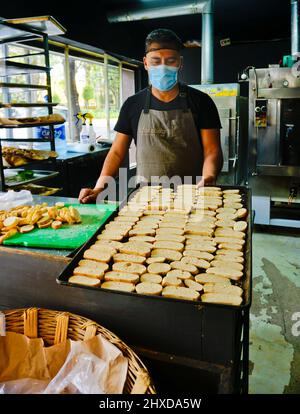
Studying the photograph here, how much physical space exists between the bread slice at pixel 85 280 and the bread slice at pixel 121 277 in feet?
0.18

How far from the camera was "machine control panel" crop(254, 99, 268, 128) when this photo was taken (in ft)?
14.3

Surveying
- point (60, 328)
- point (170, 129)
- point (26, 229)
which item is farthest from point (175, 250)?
point (170, 129)

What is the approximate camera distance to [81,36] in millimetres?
5137

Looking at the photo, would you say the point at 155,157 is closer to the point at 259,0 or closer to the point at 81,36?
the point at 81,36

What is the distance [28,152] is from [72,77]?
2439mm

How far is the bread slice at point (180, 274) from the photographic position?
1287mm

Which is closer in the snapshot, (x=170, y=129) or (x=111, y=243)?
(x=111, y=243)

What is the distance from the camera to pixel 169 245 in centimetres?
153

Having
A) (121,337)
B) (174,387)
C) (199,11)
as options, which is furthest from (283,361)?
(199,11)

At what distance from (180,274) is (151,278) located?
10cm

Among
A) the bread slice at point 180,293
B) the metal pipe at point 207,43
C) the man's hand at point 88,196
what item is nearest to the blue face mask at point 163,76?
the man's hand at point 88,196

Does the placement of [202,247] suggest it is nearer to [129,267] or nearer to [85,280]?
[129,267]

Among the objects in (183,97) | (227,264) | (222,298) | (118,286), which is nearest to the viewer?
(222,298)

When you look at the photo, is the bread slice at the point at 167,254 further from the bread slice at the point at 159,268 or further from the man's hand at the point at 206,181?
the man's hand at the point at 206,181
